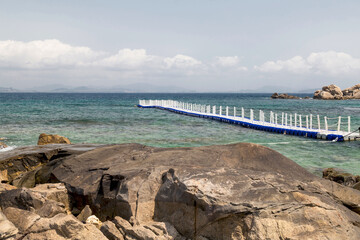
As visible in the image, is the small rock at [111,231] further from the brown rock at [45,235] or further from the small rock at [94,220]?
the brown rock at [45,235]

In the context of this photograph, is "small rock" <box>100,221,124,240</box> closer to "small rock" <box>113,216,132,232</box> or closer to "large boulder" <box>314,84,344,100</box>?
"small rock" <box>113,216,132,232</box>

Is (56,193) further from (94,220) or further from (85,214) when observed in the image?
(94,220)

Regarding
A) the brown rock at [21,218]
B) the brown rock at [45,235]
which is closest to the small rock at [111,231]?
the brown rock at [45,235]

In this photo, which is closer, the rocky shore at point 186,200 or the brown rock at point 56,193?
the rocky shore at point 186,200

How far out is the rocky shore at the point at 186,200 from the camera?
4742mm

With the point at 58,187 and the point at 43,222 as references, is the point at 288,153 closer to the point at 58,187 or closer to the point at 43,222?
the point at 58,187

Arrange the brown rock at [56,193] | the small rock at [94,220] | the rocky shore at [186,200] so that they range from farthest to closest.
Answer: the brown rock at [56,193] → the small rock at [94,220] → the rocky shore at [186,200]

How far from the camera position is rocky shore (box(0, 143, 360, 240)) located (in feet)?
15.6

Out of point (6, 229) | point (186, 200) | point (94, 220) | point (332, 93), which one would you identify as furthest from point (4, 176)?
point (332, 93)

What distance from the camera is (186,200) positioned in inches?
205

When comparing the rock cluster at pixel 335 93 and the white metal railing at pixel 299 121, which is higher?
the rock cluster at pixel 335 93

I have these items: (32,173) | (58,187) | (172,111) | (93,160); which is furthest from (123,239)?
(172,111)

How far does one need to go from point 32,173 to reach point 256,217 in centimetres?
A: 599

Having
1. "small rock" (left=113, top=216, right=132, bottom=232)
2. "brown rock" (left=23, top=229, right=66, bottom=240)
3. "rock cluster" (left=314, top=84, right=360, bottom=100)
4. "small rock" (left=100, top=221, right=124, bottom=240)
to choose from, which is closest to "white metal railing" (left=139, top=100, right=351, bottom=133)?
"small rock" (left=113, top=216, right=132, bottom=232)
